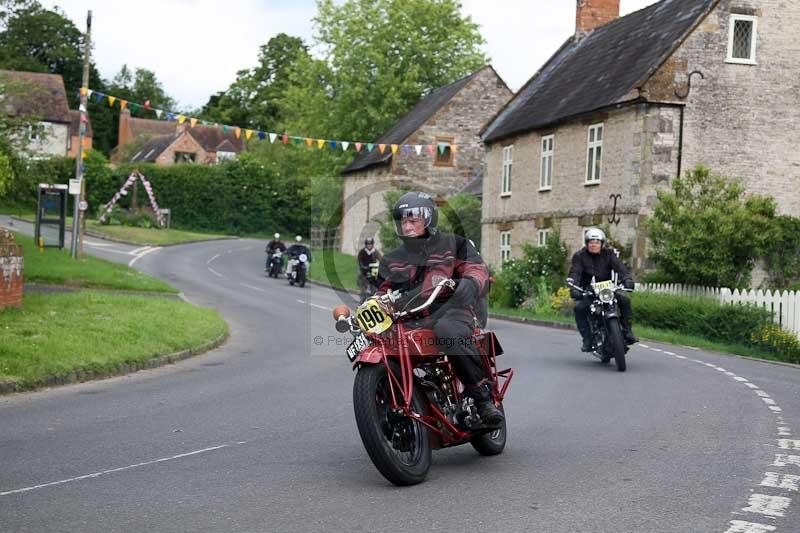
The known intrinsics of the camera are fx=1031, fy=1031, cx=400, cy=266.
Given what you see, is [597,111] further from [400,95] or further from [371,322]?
[400,95]

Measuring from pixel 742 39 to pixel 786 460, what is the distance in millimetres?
24431

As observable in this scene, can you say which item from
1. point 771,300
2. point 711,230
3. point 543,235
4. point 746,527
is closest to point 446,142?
point 543,235

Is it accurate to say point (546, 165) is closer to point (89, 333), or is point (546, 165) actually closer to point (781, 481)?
point (89, 333)

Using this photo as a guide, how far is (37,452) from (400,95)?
5596 cm

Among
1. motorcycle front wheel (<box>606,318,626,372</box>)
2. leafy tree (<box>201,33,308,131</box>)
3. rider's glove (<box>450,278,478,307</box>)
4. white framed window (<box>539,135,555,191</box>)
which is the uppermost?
leafy tree (<box>201,33,308,131</box>)

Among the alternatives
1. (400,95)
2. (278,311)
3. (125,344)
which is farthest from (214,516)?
(400,95)

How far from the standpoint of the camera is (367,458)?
7812 millimetres

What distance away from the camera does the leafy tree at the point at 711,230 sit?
24016 mm

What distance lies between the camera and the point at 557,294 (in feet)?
99.1

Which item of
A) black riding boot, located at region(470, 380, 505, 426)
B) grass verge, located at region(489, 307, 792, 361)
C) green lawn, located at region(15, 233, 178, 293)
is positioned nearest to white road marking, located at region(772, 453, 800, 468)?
black riding boot, located at region(470, 380, 505, 426)

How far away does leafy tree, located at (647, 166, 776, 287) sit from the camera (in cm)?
2402

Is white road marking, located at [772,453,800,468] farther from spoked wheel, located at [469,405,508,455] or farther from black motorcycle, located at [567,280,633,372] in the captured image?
black motorcycle, located at [567,280,633,372]

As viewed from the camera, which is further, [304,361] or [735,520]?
[304,361]

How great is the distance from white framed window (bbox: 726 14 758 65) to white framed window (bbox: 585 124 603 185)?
14.2 feet
